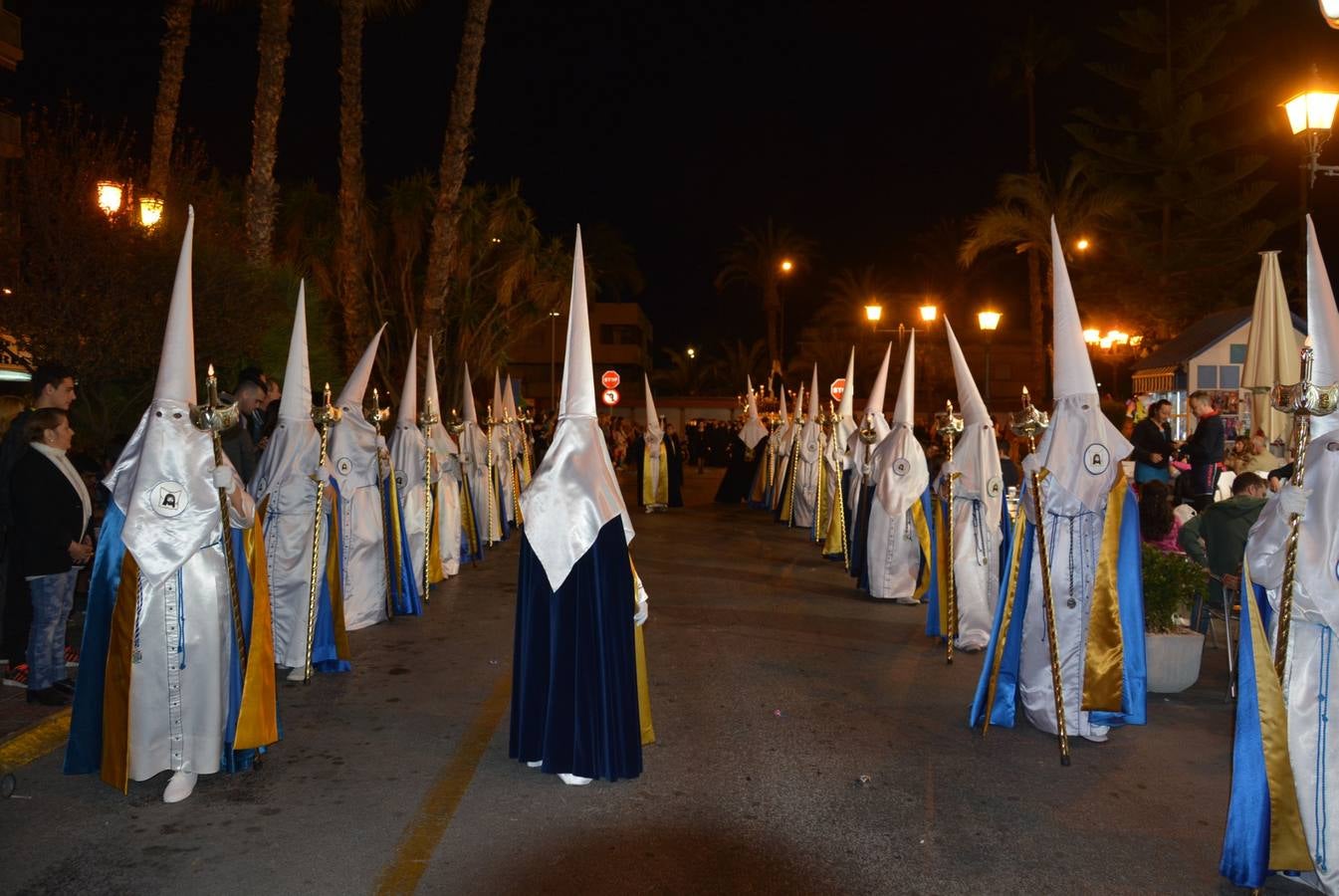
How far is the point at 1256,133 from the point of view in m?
35.8

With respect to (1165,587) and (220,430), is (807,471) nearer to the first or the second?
(1165,587)

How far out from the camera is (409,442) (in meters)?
11.9

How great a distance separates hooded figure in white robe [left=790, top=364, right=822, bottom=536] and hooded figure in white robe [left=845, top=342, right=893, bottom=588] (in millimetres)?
4338

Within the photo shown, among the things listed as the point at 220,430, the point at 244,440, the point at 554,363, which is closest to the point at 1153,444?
the point at 244,440

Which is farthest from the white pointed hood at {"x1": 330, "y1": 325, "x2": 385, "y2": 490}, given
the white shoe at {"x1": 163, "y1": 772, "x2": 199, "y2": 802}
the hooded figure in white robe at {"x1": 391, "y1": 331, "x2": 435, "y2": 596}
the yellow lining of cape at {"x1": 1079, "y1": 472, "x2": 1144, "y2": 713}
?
the yellow lining of cape at {"x1": 1079, "y1": 472, "x2": 1144, "y2": 713}

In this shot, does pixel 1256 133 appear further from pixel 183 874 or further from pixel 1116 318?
pixel 183 874

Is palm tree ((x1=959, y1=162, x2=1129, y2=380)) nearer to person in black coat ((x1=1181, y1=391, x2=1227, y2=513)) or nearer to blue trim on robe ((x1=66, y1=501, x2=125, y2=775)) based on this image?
person in black coat ((x1=1181, y1=391, x2=1227, y2=513))

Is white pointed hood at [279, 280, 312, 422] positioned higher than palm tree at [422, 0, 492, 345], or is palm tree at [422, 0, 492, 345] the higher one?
palm tree at [422, 0, 492, 345]

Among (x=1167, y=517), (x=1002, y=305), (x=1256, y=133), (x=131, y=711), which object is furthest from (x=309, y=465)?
(x=1002, y=305)

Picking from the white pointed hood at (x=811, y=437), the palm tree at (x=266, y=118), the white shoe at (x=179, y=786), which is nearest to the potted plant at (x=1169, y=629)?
the white shoe at (x=179, y=786)

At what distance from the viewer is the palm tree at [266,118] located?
16828 mm

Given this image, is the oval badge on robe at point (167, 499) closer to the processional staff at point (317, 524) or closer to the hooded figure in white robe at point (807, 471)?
the processional staff at point (317, 524)

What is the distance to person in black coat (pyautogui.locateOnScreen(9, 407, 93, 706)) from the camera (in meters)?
6.97

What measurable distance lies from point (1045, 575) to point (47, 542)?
251 inches
